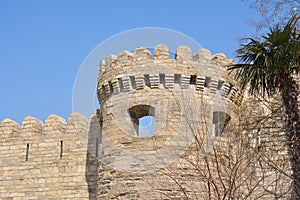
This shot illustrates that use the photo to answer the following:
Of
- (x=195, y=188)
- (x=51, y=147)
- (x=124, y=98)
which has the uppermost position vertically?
(x=124, y=98)

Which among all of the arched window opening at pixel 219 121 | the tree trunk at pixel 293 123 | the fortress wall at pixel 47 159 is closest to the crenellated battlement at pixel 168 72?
the arched window opening at pixel 219 121

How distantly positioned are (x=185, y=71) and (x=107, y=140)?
2236 millimetres

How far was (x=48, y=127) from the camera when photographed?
43.6 feet

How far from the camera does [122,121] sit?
416 inches

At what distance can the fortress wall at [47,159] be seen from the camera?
12.6 m

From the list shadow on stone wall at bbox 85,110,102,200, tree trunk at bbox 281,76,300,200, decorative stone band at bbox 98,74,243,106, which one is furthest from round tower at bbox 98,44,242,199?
tree trunk at bbox 281,76,300,200

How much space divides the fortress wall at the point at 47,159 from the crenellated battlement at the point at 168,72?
7.33 feet

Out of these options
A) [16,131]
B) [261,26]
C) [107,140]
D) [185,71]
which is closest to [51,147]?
[16,131]

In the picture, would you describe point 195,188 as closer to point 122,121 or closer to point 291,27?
point 122,121

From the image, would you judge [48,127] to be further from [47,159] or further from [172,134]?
[172,134]

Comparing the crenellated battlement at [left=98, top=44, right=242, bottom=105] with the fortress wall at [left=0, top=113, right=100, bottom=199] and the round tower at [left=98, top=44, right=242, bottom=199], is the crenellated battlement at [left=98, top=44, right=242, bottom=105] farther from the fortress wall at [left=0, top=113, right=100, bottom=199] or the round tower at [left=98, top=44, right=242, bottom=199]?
the fortress wall at [left=0, top=113, right=100, bottom=199]

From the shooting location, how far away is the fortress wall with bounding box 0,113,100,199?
1262 cm

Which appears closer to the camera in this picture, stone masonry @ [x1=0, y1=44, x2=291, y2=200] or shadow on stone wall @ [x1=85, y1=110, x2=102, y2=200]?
stone masonry @ [x1=0, y1=44, x2=291, y2=200]

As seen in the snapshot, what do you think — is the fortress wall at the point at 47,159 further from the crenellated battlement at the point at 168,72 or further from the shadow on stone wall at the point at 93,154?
the crenellated battlement at the point at 168,72
